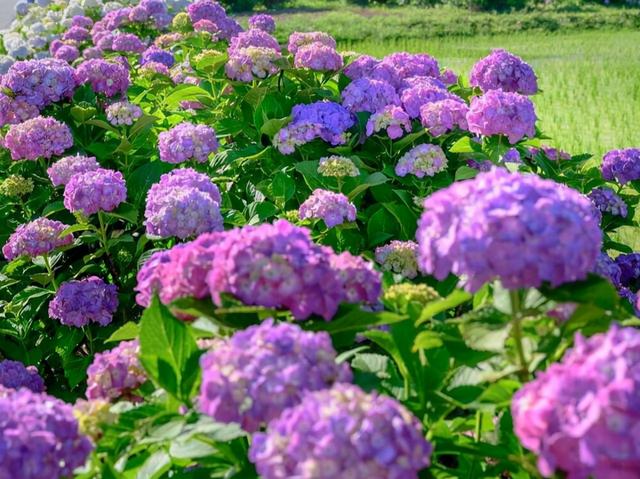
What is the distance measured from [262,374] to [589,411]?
0.36 metres

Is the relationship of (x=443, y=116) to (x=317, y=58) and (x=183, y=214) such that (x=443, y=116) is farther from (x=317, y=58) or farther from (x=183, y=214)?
(x=183, y=214)

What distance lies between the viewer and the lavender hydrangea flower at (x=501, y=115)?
258 cm

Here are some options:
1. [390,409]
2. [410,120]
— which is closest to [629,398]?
[390,409]

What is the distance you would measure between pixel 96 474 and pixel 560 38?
12.8 meters

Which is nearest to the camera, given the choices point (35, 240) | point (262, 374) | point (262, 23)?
point (262, 374)

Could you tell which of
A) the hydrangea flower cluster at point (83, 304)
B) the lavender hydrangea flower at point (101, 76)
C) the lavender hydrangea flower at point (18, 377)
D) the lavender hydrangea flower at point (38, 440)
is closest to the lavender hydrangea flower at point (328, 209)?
the hydrangea flower cluster at point (83, 304)

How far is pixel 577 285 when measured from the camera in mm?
1152

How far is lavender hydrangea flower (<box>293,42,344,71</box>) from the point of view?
3.04 m

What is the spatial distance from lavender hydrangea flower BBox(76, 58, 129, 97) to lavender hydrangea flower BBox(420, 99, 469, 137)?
130 cm

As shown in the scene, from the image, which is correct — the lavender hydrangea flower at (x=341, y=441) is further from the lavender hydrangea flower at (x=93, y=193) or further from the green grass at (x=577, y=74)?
the green grass at (x=577, y=74)

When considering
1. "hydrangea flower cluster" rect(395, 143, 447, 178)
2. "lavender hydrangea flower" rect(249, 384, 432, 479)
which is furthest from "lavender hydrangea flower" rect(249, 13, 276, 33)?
"lavender hydrangea flower" rect(249, 384, 432, 479)

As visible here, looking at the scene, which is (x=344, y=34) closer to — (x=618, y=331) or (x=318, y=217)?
(x=318, y=217)

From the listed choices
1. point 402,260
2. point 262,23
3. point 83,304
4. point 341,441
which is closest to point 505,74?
point 402,260

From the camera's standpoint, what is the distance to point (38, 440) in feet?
3.52
